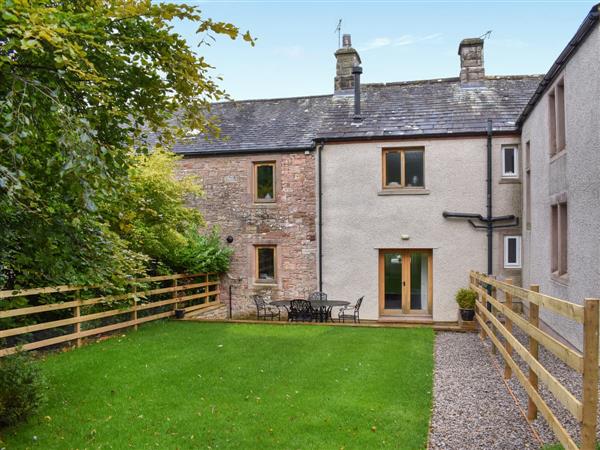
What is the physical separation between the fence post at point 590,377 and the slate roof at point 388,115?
38.5 feet

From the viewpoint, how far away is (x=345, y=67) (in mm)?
17656

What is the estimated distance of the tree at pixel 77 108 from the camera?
3.40 metres

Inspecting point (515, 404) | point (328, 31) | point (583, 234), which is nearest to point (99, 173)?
point (515, 404)

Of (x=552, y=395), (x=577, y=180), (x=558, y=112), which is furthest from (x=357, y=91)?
(x=552, y=395)

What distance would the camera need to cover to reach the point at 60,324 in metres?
9.66

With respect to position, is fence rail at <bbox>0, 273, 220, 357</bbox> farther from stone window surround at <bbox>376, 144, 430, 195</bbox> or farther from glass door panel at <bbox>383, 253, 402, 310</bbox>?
stone window surround at <bbox>376, 144, 430, 195</bbox>

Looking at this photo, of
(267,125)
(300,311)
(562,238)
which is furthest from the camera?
(267,125)

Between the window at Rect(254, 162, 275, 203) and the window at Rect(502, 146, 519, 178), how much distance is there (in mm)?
6970

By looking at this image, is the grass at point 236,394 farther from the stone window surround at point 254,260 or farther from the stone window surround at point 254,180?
the stone window surround at point 254,180

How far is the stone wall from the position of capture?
51.7 ft

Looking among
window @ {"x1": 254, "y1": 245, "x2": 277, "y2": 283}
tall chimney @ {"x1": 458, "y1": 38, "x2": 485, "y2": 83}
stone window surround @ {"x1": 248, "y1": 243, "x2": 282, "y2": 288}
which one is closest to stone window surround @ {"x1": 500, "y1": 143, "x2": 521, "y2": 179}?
tall chimney @ {"x1": 458, "y1": 38, "x2": 485, "y2": 83}

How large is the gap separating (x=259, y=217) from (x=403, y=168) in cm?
480

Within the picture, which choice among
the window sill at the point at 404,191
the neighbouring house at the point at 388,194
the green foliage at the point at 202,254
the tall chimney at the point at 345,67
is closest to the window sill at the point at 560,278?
the neighbouring house at the point at 388,194

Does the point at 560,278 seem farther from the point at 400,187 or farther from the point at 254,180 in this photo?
the point at 254,180
